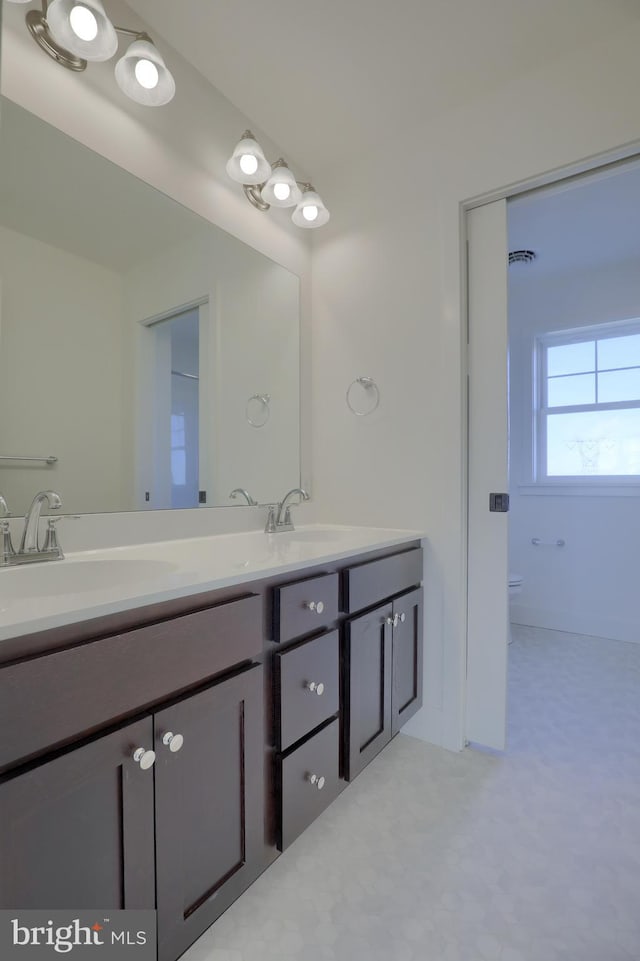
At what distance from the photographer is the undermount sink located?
998 mm

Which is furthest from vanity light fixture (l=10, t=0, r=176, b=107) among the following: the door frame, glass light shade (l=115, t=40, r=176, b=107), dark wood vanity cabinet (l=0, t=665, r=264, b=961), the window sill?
the window sill

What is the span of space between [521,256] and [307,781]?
10.2 ft

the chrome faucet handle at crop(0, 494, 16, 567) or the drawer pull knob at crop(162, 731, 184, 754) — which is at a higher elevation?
the chrome faucet handle at crop(0, 494, 16, 567)

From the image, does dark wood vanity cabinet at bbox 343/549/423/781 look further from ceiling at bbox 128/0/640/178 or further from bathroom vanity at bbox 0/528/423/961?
ceiling at bbox 128/0/640/178

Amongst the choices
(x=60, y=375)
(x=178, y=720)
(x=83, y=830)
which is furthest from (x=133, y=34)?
(x=83, y=830)

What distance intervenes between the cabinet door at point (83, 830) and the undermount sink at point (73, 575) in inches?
13.9

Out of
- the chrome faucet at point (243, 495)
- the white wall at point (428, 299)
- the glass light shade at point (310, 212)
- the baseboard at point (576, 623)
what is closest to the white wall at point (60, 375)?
the chrome faucet at point (243, 495)

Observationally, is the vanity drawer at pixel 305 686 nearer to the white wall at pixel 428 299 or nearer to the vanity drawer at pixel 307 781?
the vanity drawer at pixel 307 781

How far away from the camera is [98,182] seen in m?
1.35

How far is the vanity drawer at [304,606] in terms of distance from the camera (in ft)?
3.65

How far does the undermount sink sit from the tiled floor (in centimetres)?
83

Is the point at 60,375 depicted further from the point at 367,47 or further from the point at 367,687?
the point at 367,47

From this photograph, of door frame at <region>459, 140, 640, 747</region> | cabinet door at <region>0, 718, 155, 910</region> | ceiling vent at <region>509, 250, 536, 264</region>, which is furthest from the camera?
ceiling vent at <region>509, 250, 536, 264</region>

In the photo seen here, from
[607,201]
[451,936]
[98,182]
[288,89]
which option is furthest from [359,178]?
[451,936]
